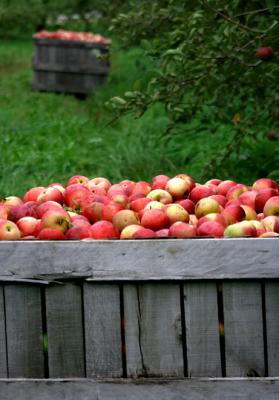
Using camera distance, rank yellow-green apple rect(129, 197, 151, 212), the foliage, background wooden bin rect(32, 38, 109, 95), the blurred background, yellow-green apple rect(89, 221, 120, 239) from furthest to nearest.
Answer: background wooden bin rect(32, 38, 109, 95), the blurred background, the foliage, yellow-green apple rect(129, 197, 151, 212), yellow-green apple rect(89, 221, 120, 239)

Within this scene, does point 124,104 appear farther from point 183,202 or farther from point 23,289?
point 23,289

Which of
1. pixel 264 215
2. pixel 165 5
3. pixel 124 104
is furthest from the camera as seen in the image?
pixel 165 5

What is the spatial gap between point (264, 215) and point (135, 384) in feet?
2.64

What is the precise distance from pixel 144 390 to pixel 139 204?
76 centimetres

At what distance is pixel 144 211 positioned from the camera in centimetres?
287

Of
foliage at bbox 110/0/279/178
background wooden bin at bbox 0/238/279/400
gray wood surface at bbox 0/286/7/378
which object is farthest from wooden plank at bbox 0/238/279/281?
foliage at bbox 110/0/279/178

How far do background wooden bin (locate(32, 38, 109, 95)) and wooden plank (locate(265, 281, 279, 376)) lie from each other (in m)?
11.0

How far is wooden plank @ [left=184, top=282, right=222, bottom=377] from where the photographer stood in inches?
96.0

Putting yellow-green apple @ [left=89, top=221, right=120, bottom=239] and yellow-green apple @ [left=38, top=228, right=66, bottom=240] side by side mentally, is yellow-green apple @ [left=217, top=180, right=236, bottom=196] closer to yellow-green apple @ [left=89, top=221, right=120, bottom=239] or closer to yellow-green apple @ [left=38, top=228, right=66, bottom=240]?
yellow-green apple @ [left=89, top=221, right=120, bottom=239]

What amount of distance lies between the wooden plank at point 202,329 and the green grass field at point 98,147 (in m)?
2.55

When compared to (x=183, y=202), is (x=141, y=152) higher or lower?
higher

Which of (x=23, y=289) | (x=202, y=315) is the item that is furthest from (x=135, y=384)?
(x=23, y=289)

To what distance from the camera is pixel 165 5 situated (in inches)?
256

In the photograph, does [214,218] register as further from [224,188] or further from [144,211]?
[224,188]
